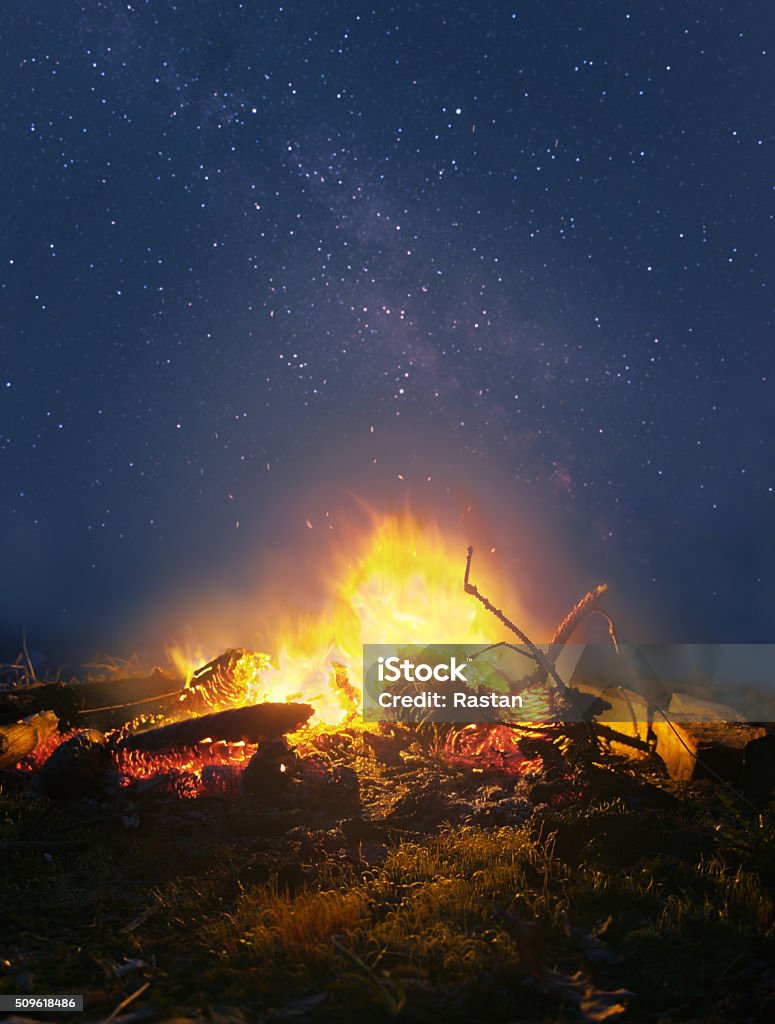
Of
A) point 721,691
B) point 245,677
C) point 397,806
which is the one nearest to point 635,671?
point 721,691

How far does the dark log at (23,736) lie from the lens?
8617 millimetres

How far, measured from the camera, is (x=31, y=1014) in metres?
3.50

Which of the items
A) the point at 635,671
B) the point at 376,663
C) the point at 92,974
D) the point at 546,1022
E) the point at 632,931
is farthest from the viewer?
the point at 376,663

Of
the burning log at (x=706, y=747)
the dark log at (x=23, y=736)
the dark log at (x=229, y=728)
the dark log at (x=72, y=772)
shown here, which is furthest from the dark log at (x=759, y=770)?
the dark log at (x=23, y=736)

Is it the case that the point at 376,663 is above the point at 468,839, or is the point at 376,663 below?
above

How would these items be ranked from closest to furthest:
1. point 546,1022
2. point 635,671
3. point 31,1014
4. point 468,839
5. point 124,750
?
1. point 546,1022
2. point 31,1014
3. point 468,839
4. point 124,750
5. point 635,671

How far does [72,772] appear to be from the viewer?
7988mm

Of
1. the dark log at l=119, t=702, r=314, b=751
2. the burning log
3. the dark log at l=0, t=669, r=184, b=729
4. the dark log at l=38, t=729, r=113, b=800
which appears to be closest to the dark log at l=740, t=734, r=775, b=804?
the burning log

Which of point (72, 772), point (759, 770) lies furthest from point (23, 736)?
point (759, 770)

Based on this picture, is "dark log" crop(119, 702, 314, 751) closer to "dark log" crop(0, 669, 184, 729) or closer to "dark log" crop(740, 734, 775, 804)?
"dark log" crop(0, 669, 184, 729)

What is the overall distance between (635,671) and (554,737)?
186 centimetres

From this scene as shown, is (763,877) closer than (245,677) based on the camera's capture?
Yes

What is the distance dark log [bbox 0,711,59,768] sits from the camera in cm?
862

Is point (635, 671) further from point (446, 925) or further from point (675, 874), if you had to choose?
point (446, 925)
